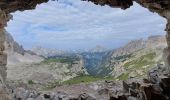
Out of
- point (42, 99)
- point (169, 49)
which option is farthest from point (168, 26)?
point (42, 99)

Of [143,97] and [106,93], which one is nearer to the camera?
[143,97]

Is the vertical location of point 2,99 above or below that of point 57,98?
above

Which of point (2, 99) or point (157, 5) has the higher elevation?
point (157, 5)

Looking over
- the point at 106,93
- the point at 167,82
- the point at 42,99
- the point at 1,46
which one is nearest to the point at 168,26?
the point at 167,82

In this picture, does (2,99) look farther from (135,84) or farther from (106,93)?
(106,93)

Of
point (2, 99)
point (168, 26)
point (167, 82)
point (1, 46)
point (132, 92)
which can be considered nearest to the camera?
point (2, 99)

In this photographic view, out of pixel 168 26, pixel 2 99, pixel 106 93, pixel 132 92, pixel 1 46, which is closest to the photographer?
pixel 2 99

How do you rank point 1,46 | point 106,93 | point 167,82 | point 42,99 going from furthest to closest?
point 106,93, point 42,99, point 167,82, point 1,46

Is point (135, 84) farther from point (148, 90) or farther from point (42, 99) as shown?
point (42, 99)

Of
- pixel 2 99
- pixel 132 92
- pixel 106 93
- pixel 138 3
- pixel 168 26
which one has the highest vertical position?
pixel 138 3
